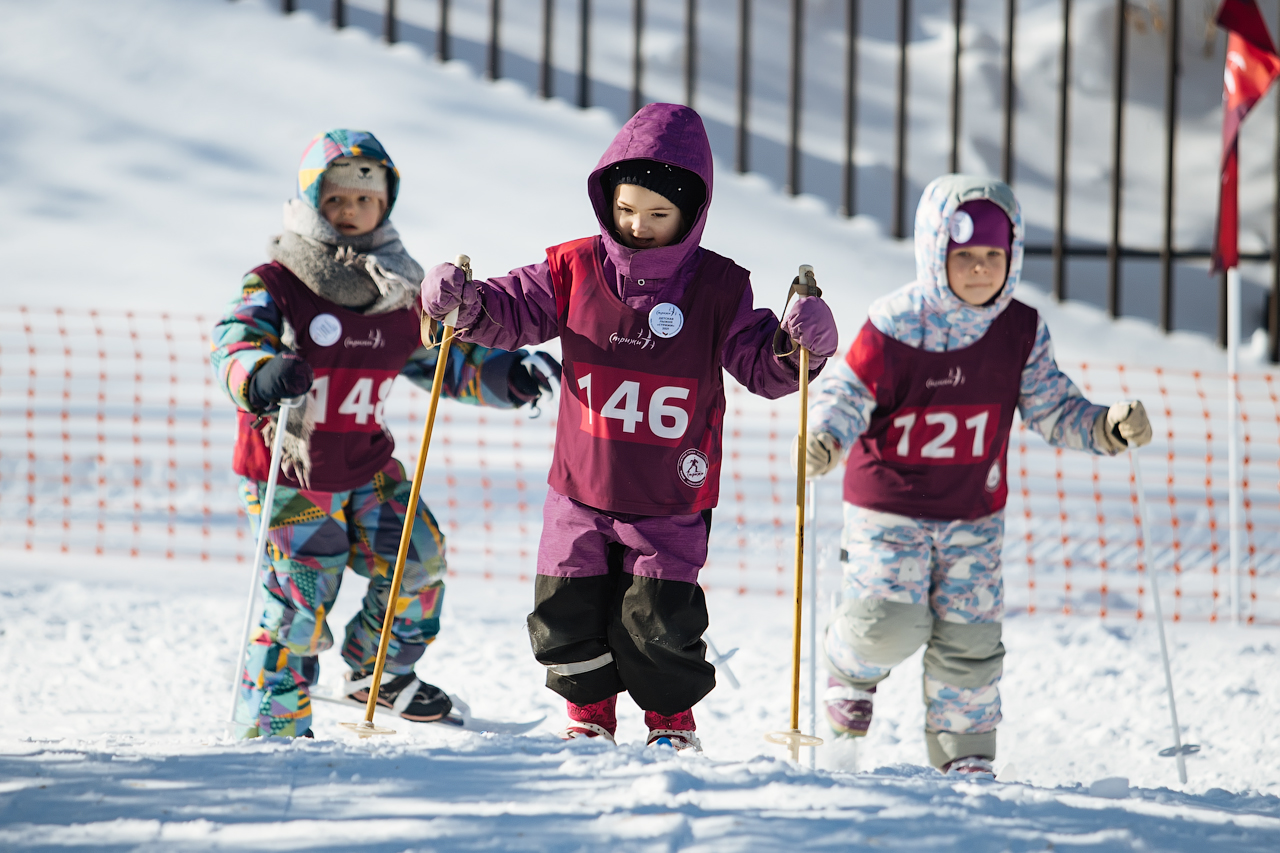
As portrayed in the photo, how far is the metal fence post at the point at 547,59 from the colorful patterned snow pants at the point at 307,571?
25.1ft

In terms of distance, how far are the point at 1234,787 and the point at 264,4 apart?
11.7 meters

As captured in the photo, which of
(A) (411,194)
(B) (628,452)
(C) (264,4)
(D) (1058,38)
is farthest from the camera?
(D) (1058,38)

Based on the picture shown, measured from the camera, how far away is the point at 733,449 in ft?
24.2

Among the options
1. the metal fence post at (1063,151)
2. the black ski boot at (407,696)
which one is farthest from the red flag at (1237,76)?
the black ski boot at (407,696)

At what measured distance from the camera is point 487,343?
2.75m

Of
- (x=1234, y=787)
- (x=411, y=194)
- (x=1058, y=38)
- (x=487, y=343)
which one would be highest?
(x=1058, y=38)

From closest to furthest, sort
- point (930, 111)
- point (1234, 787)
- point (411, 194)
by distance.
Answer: point (1234, 787)
point (411, 194)
point (930, 111)

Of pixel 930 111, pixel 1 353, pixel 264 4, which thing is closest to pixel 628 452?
pixel 1 353

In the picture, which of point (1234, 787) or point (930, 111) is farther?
point (930, 111)

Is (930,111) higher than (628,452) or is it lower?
higher

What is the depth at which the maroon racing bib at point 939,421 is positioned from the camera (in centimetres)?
324

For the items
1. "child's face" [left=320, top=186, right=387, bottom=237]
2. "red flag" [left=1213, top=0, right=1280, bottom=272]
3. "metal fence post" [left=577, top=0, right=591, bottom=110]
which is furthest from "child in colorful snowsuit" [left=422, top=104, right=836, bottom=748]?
"metal fence post" [left=577, top=0, right=591, bottom=110]

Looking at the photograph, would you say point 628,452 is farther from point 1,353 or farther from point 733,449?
point 1,353

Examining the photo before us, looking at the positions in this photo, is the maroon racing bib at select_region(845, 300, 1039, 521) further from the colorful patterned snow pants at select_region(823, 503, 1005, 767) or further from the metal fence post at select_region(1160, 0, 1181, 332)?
the metal fence post at select_region(1160, 0, 1181, 332)
